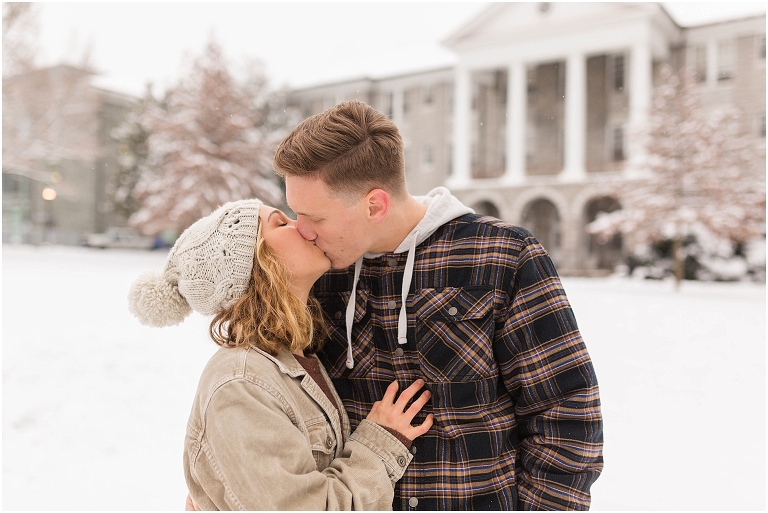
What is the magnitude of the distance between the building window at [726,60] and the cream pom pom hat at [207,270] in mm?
16409

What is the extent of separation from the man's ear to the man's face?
2 centimetres

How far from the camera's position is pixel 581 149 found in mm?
16266

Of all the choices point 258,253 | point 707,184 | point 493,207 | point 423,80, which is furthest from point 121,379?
point 493,207

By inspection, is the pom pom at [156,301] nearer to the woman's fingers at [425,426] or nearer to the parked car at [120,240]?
the woman's fingers at [425,426]

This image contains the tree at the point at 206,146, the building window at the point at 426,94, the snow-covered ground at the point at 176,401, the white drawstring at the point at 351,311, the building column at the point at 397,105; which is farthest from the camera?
the building window at the point at 426,94

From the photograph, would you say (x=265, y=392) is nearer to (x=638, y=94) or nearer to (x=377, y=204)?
(x=377, y=204)

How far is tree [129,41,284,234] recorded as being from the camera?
13.5 m

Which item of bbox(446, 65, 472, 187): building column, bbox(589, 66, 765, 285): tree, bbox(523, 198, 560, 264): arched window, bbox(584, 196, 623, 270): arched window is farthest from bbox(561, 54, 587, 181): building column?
bbox(446, 65, 472, 187): building column

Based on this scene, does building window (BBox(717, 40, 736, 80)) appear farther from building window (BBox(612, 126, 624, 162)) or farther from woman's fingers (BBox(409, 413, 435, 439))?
woman's fingers (BBox(409, 413, 435, 439))

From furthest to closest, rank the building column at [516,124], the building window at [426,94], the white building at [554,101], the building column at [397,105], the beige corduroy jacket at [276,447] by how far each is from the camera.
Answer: the building column at [516,124] → the white building at [554,101] → the building window at [426,94] → the building column at [397,105] → the beige corduroy jacket at [276,447]

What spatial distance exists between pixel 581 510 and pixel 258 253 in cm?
113

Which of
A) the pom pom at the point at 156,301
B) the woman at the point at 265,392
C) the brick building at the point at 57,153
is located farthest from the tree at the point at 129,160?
the woman at the point at 265,392

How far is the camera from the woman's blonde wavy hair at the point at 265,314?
5.09ft

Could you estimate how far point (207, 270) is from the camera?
1.57 meters
